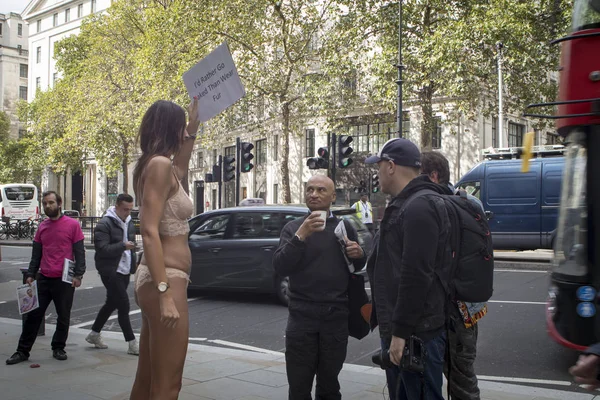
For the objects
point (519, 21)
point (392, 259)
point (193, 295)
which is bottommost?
point (193, 295)

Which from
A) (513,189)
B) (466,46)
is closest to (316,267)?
(513,189)

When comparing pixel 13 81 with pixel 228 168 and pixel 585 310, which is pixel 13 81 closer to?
pixel 228 168

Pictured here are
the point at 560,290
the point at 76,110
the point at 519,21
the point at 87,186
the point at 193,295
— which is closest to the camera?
the point at 560,290

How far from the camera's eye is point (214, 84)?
159 inches

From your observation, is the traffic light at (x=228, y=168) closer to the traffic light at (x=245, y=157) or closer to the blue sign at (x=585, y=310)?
the traffic light at (x=245, y=157)

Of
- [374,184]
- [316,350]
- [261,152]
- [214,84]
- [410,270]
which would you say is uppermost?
[261,152]

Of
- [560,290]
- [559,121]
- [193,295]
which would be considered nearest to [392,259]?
[560,290]

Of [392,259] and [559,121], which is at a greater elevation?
[559,121]

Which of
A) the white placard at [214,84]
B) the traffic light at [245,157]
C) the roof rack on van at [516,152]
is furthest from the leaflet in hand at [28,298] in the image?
the roof rack on van at [516,152]

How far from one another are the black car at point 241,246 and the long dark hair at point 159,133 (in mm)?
6828

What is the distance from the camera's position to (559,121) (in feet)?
16.0

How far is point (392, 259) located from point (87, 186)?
2590 inches

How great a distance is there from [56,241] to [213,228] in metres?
4.15

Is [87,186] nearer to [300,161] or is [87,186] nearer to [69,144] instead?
[69,144]
